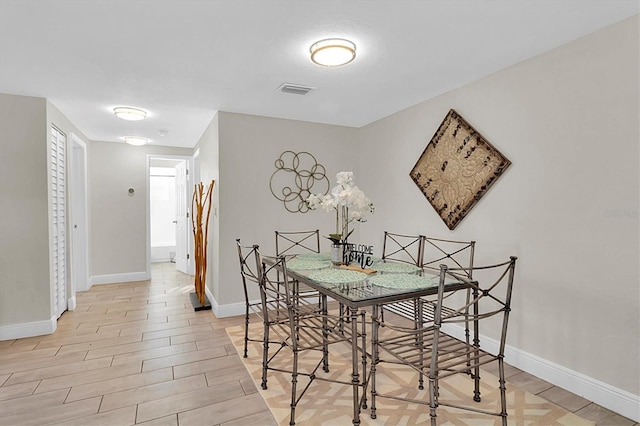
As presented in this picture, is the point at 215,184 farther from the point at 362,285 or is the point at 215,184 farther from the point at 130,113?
the point at 362,285

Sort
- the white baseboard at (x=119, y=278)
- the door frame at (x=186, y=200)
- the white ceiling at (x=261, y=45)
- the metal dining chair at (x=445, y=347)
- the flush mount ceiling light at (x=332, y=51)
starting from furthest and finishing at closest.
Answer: the door frame at (x=186, y=200), the white baseboard at (x=119, y=278), the flush mount ceiling light at (x=332, y=51), the white ceiling at (x=261, y=45), the metal dining chair at (x=445, y=347)

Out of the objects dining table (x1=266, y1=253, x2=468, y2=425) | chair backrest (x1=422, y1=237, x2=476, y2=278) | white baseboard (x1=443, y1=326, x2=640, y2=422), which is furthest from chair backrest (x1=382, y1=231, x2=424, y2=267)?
white baseboard (x1=443, y1=326, x2=640, y2=422)

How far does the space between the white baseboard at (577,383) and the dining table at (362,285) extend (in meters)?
0.92

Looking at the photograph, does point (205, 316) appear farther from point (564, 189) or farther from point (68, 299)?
point (564, 189)

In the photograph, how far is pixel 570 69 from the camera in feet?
7.16

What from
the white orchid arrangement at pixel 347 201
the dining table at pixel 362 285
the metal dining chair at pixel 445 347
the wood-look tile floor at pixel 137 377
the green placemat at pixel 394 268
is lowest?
the wood-look tile floor at pixel 137 377

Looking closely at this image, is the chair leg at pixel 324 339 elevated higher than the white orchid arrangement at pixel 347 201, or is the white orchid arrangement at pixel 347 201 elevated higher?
the white orchid arrangement at pixel 347 201

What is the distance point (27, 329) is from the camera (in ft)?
10.4

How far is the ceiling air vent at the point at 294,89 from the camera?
2927 millimetres

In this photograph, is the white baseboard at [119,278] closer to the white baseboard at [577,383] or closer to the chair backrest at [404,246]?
the chair backrest at [404,246]

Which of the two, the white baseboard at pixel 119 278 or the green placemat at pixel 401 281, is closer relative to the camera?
the green placemat at pixel 401 281

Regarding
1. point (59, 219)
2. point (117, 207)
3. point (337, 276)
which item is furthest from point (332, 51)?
point (117, 207)

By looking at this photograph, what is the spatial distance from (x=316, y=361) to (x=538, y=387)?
1.56 m

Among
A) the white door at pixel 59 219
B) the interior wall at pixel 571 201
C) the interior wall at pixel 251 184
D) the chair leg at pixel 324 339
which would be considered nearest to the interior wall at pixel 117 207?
the white door at pixel 59 219
